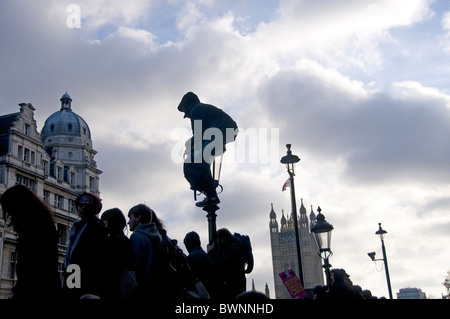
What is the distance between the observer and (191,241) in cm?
684

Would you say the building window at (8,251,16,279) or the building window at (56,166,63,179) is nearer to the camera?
the building window at (8,251,16,279)

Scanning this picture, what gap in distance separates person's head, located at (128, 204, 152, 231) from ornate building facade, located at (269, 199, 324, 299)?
6321 inches

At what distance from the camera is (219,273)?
676cm

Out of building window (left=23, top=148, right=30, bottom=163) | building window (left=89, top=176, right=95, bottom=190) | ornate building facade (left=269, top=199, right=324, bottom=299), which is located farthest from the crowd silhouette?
ornate building facade (left=269, top=199, right=324, bottom=299)

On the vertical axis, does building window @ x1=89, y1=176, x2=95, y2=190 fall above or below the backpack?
above

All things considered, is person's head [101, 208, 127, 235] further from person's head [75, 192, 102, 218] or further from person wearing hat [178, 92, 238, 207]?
person wearing hat [178, 92, 238, 207]

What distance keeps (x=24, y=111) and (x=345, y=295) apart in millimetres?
44669

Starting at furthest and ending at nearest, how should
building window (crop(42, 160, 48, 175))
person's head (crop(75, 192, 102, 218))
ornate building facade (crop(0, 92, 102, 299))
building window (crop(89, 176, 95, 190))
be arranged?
building window (crop(89, 176, 95, 190)) → building window (crop(42, 160, 48, 175)) → ornate building facade (crop(0, 92, 102, 299)) → person's head (crop(75, 192, 102, 218))

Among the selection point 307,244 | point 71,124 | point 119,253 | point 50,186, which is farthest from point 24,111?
point 307,244

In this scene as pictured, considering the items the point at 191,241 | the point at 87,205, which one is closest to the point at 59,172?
the point at 191,241

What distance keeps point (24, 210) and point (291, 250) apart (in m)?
173

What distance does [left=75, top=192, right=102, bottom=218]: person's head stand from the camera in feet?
17.7

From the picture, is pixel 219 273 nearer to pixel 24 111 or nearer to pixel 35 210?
pixel 35 210

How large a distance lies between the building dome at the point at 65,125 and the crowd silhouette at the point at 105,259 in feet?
183
